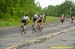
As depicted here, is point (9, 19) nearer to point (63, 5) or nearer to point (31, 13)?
point (31, 13)

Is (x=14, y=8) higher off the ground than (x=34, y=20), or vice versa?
(x=14, y=8)

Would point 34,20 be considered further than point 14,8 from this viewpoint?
No

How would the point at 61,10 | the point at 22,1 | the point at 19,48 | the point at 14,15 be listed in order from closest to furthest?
1. the point at 19,48
2. the point at 14,15
3. the point at 22,1
4. the point at 61,10

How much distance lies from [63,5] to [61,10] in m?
7.14

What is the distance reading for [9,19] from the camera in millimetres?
60438

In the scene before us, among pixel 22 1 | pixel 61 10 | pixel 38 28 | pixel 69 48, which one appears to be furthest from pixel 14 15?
pixel 61 10

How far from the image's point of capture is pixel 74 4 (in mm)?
196000

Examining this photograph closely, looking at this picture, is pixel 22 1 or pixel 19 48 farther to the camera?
pixel 22 1

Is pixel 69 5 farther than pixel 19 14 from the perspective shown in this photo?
Yes

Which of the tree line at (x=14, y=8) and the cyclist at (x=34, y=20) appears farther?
the tree line at (x=14, y=8)

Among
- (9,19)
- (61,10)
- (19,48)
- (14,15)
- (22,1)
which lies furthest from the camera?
(61,10)

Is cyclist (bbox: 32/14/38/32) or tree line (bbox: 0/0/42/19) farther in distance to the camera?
tree line (bbox: 0/0/42/19)

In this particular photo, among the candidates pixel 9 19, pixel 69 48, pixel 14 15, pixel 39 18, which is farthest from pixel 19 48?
pixel 14 15

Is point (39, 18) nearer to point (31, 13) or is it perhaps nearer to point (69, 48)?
point (69, 48)
